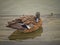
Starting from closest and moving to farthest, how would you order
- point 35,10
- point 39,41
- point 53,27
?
point 39,41
point 53,27
point 35,10

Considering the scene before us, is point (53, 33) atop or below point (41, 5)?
below

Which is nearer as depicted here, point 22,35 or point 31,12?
point 22,35

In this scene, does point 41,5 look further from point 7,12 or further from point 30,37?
point 30,37

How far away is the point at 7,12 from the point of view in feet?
7.29

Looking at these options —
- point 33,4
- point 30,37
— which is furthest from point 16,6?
point 30,37

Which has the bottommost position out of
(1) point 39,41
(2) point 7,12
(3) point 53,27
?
(1) point 39,41

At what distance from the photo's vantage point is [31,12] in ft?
7.18

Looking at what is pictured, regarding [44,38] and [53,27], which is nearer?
[44,38]

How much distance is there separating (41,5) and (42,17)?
28 cm

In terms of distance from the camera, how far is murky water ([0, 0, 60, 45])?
72.7 inches

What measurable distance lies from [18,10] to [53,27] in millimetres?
545

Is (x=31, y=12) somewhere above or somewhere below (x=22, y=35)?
above

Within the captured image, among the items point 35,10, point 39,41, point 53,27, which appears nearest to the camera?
point 39,41

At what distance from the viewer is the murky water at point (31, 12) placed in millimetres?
1846
